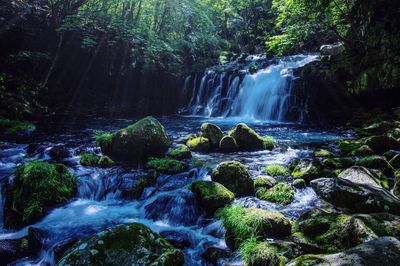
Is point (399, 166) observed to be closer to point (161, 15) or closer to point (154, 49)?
point (154, 49)

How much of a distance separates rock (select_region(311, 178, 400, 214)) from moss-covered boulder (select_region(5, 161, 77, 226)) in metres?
5.56

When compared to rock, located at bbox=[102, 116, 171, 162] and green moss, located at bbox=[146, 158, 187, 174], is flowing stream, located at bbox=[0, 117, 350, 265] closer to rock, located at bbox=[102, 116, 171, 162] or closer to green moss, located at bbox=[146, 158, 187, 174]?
green moss, located at bbox=[146, 158, 187, 174]

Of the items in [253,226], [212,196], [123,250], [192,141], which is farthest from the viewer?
[192,141]

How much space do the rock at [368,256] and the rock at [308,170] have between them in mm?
4040

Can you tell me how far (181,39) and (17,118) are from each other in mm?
16072

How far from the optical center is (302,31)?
15133 millimetres

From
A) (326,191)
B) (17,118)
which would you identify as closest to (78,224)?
(326,191)

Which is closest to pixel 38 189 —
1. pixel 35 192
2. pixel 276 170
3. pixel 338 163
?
pixel 35 192

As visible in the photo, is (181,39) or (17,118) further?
(181,39)

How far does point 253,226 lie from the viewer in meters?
5.30

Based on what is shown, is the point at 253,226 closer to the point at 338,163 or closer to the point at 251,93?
the point at 338,163

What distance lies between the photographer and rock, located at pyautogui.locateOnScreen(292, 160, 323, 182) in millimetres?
7797

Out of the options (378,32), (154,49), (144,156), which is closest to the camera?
(144,156)

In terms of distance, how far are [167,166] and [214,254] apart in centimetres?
397
